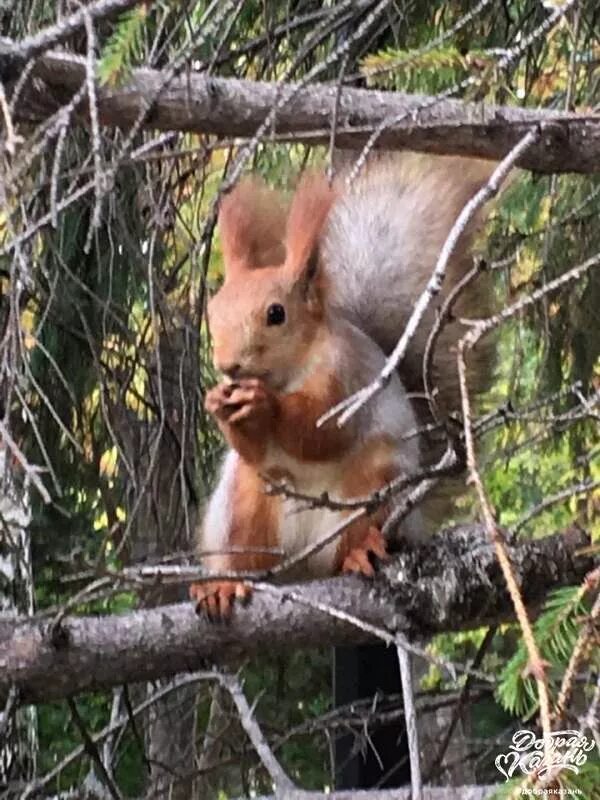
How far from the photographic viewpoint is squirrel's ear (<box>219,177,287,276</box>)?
1571 mm

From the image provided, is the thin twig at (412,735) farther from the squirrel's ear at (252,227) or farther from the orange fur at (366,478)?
the squirrel's ear at (252,227)

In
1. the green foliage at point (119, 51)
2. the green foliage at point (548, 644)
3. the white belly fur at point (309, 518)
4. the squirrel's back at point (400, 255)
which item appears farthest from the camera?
the squirrel's back at point (400, 255)

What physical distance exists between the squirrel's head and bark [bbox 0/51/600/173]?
254mm

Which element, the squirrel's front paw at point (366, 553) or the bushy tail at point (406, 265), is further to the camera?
the bushy tail at point (406, 265)

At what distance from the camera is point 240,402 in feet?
4.85

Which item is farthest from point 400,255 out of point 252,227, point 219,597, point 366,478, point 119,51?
→ point 119,51

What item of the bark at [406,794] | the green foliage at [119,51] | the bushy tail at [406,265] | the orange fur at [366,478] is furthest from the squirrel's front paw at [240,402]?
the green foliage at [119,51]

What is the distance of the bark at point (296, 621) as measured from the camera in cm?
132

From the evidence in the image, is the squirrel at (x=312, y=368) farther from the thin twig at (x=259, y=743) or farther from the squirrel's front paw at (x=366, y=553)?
the thin twig at (x=259, y=743)

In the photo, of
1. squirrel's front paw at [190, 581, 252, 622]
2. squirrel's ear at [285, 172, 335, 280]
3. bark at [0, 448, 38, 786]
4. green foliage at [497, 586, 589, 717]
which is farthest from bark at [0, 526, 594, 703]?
green foliage at [497, 586, 589, 717]

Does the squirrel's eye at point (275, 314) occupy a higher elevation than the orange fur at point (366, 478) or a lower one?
higher

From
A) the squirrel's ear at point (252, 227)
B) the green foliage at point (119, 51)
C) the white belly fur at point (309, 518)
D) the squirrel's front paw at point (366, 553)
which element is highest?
the squirrel's ear at point (252, 227)

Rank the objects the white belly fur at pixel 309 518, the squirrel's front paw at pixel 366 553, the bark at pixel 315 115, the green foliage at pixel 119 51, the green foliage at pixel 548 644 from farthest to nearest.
Answer: the white belly fur at pixel 309 518 → the squirrel's front paw at pixel 366 553 → the bark at pixel 315 115 → the green foliage at pixel 119 51 → the green foliage at pixel 548 644

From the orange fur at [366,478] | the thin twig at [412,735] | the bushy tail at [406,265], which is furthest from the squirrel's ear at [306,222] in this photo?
the thin twig at [412,735]
